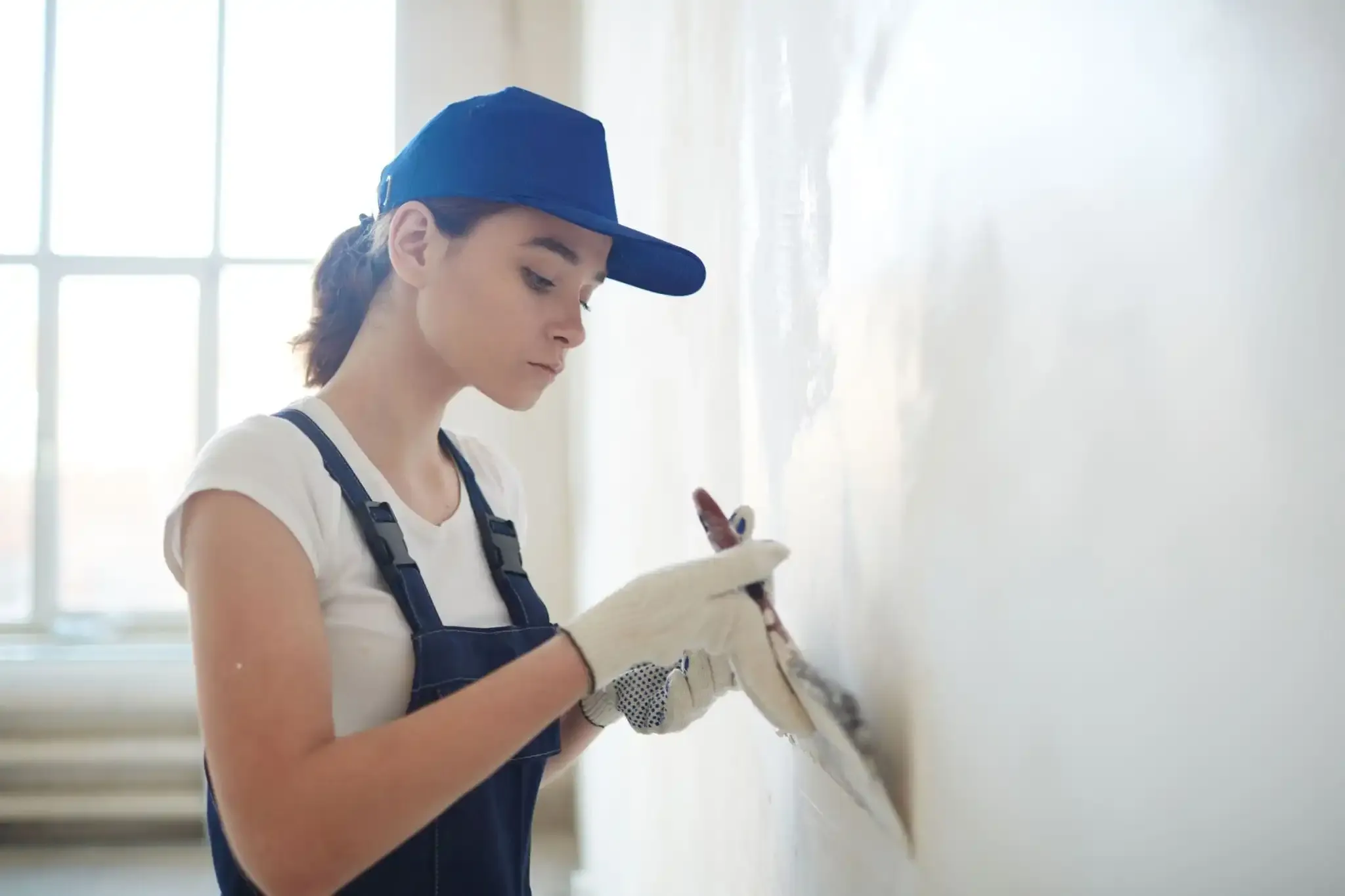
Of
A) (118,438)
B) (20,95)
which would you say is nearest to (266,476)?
(118,438)

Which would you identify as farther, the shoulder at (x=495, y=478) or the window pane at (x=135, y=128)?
the window pane at (x=135, y=128)

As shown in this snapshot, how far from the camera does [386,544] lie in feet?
3.13

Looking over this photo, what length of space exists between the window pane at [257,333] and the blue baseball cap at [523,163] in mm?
2478

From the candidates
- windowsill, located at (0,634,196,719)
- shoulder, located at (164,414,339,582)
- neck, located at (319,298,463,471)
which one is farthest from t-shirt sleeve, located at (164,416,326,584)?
windowsill, located at (0,634,196,719)

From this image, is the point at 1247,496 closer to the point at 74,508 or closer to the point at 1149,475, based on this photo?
the point at 1149,475

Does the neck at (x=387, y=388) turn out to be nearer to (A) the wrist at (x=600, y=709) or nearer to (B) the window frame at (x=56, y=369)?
(A) the wrist at (x=600, y=709)

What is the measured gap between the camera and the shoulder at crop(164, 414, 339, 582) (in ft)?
2.72

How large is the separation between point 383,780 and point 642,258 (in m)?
0.56

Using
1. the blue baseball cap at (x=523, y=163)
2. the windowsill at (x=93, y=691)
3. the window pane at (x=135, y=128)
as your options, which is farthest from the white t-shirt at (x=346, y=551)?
the window pane at (x=135, y=128)

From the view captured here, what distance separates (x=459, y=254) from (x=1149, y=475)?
73cm

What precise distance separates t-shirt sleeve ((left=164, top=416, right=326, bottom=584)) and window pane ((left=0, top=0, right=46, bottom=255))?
9.83ft

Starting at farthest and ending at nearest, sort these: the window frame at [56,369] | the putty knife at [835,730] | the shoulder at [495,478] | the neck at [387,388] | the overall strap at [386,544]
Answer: the window frame at [56,369] < the shoulder at [495,478] < the neck at [387,388] < the overall strap at [386,544] < the putty knife at [835,730]

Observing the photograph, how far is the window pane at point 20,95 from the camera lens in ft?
10.9

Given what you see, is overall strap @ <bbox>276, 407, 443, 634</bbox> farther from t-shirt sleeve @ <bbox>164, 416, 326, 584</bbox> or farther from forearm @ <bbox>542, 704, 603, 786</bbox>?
forearm @ <bbox>542, 704, 603, 786</bbox>
